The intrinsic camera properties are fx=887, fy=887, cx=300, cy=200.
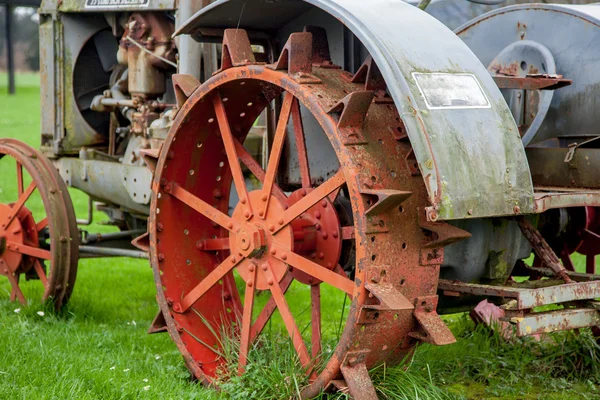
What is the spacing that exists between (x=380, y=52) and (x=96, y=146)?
11.5 ft

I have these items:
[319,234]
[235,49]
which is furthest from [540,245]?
[235,49]

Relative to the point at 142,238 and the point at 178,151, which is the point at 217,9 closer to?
the point at 178,151

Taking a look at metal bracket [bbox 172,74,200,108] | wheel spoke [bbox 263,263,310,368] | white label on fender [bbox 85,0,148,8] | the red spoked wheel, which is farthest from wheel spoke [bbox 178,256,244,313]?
white label on fender [bbox 85,0,148,8]

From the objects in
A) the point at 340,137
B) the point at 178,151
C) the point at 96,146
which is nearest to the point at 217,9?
the point at 178,151

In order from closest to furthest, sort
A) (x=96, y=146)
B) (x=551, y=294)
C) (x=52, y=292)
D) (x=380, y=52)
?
1. (x=380, y=52)
2. (x=551, y=294)
3. (x=52, y=292)
4. (x=96, y=146)

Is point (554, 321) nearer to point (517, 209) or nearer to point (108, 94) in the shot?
point (517, 209)

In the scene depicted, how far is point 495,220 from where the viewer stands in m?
3.59

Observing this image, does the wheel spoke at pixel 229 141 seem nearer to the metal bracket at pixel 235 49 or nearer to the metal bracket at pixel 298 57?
the metal bracket at pixel 235 49

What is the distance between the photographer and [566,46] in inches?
144

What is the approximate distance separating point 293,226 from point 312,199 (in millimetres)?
263

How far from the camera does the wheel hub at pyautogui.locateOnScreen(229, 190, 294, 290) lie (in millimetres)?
3418

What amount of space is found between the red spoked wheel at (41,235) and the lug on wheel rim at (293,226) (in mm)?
1229

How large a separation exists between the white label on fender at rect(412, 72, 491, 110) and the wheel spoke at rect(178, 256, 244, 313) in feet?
3.72

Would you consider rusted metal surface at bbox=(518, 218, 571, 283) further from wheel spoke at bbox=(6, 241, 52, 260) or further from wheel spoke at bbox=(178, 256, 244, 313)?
wheel spoke at bbox=(6, 241, 52, 260)
